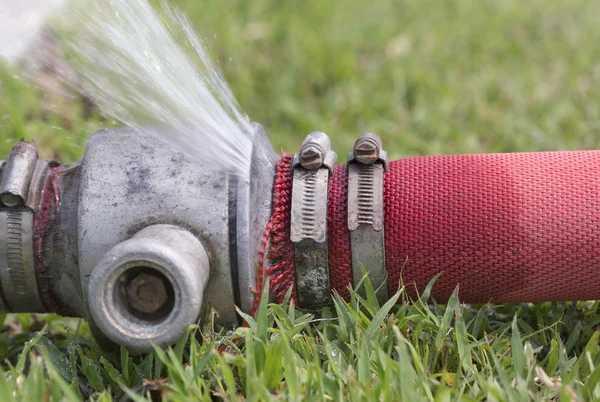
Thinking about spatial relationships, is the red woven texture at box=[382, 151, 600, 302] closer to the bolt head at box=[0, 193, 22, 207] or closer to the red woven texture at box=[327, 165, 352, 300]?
the red woven texture at box=[327, 165, 352, 300]

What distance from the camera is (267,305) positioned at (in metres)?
1.85

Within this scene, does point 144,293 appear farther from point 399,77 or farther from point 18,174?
point 399,77

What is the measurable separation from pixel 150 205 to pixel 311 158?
1.34 feet

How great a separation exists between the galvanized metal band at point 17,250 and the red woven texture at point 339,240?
0.73 m

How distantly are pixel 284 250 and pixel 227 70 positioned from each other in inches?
85.7

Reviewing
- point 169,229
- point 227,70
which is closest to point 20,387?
point 169,229

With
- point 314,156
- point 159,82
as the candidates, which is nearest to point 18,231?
point 159,82

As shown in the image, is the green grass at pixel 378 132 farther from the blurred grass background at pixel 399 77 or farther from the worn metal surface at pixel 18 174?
the worn metal surface at pixel 18 174

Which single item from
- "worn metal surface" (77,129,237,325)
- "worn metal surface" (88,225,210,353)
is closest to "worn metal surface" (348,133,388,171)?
"worn metal surface" (77,129,237,325)

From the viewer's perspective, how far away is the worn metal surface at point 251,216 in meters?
1.87

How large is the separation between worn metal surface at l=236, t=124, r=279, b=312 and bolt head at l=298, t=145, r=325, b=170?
0.10 metres

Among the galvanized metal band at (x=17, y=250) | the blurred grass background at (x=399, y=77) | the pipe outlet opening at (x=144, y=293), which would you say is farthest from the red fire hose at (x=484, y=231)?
the blurred grass background at (x=399, y=77)

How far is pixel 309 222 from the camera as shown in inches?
75.0

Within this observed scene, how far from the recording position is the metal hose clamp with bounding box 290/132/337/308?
1.91 metres
